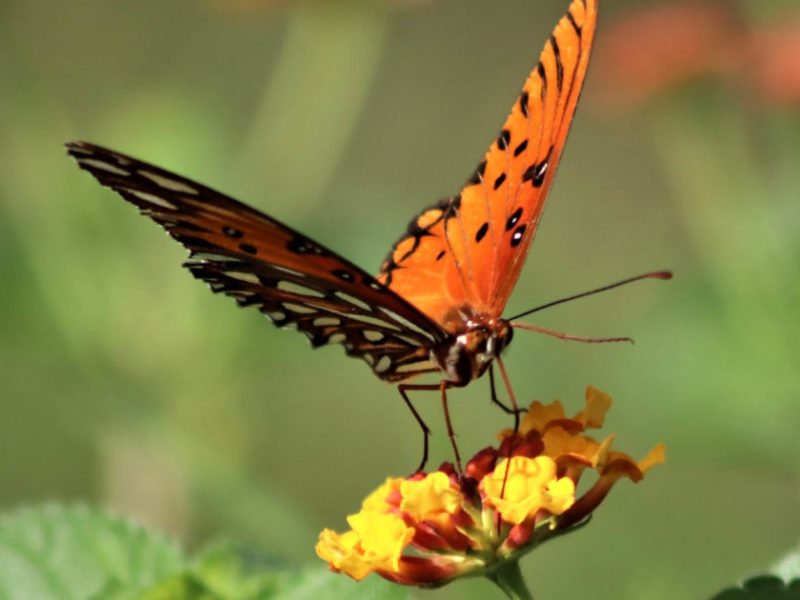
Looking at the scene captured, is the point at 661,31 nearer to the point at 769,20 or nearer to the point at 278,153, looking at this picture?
the point at 769,20

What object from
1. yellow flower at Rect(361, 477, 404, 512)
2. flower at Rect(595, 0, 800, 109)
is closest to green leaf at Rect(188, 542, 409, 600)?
yellow flower at Rect(361, 477, 404, 512)

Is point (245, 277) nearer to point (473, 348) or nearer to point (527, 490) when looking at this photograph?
point (473, 348)

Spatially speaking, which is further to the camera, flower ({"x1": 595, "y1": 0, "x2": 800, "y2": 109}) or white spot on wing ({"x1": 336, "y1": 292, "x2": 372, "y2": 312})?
flower ({"x1": 595, "y1": 0, "x2": 800, "y2": 109})

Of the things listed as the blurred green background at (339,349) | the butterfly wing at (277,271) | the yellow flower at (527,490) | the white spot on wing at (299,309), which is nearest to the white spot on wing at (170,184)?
the butterfly wing at (277,271)

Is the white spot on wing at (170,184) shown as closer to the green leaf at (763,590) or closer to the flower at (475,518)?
the flower at (475,518)

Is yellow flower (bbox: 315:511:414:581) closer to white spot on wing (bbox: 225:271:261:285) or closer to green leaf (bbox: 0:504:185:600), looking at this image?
green leaf (bbox: 0:504:185:600)

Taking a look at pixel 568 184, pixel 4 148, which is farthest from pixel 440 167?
pixel 4 148
